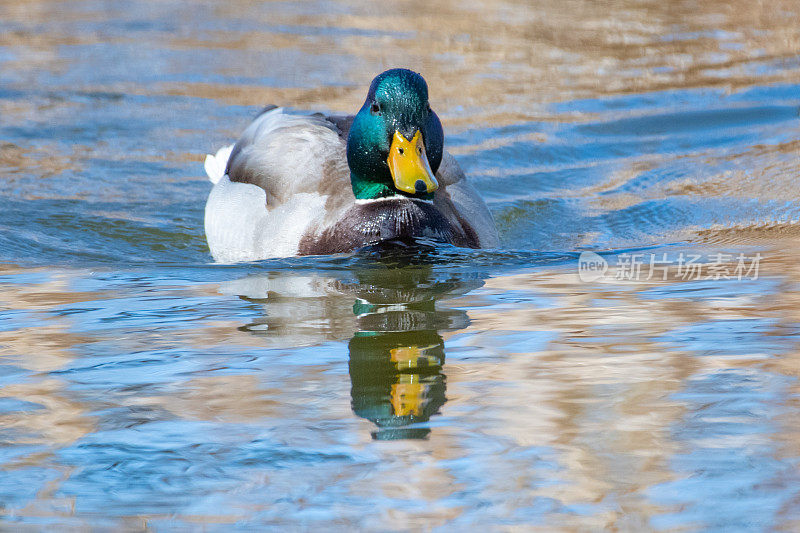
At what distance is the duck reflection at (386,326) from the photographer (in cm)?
334

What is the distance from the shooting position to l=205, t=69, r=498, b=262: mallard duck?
543 centimetres

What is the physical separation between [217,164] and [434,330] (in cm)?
422

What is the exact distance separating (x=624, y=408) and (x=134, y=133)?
23.1ft

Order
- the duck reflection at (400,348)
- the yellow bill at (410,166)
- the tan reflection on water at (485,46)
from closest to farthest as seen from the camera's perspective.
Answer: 1. the duck reflection at (400,348)
2. the yellow bill at (410,166)
3. the tan reflection on water at (485,46)

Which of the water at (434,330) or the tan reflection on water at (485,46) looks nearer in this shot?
the water at (434,330)

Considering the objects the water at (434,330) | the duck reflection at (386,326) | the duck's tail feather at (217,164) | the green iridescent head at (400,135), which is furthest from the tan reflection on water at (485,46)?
the duck reflection at (386,326)

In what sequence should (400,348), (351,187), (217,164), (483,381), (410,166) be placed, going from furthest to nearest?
(217,164)
(351,187)
(410,166)
(400,348)
(483,381)

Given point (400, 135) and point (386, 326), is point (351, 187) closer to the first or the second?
point (400, 135)

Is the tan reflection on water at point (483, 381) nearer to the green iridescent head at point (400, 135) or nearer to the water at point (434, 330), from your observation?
the water at point (434, 330)

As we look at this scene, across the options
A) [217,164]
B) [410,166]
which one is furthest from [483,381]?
[217,164]

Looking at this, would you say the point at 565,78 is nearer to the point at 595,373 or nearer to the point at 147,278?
the point at 147,278

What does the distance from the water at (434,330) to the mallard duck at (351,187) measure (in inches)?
8.9

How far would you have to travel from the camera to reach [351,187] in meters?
5.95

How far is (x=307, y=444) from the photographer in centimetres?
308
